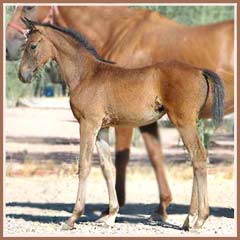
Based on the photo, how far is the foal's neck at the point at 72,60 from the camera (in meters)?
7.57

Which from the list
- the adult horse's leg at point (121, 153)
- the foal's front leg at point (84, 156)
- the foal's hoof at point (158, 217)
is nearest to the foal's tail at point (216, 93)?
the foal's front leg at point (84, 156)

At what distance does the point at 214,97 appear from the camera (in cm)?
714

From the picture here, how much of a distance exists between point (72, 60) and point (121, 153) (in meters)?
1.74

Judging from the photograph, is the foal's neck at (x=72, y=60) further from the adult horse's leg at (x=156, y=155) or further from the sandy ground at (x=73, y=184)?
the adult horse's leg at (x=156, y=155)

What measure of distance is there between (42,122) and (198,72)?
466 cm

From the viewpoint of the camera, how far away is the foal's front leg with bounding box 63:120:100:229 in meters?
7.25

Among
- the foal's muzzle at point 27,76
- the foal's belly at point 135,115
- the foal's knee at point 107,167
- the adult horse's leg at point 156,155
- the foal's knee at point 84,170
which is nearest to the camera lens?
the foal's belly at point 135,115

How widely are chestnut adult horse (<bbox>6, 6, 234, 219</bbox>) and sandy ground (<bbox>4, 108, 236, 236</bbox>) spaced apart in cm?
62

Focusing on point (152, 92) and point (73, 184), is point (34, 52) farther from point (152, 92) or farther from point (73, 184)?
point (73, 184)

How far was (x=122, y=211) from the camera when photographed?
9773mm

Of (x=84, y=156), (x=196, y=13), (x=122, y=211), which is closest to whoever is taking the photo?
(x=84, y=156)

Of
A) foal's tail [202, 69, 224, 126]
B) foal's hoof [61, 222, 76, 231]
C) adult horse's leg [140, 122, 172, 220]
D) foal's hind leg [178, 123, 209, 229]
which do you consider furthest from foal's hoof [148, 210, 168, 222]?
foal's tail [202, 69, 224, 126]

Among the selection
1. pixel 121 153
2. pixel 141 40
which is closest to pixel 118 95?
pixel 121 153

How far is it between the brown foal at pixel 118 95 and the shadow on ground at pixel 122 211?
3.82 ft
